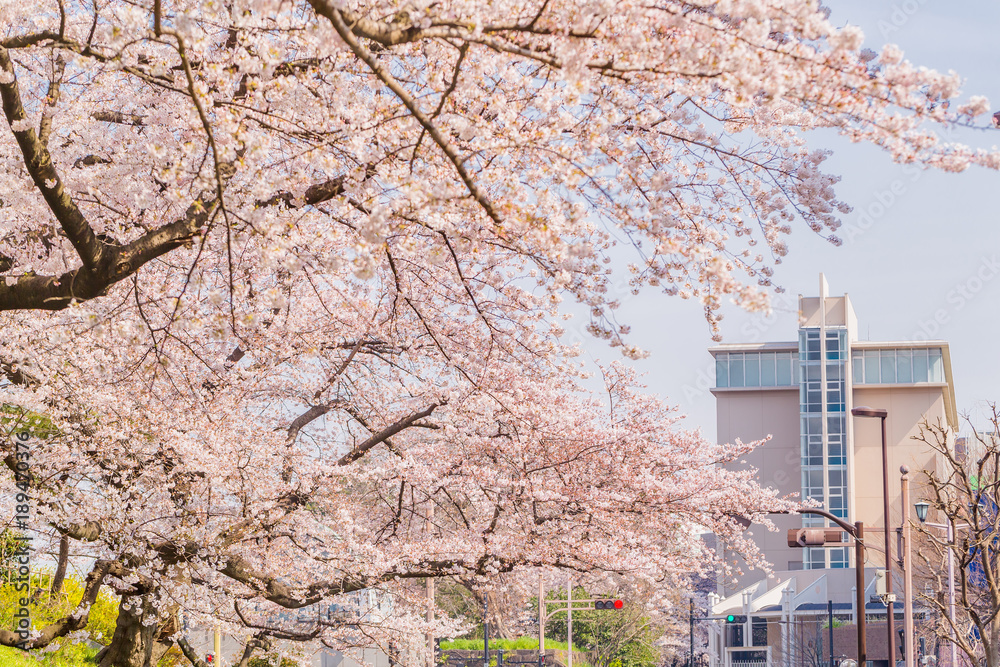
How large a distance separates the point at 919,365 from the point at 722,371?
12322mm

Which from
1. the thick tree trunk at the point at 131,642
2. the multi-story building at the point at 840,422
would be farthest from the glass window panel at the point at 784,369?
the thick tree trunk at the point at 131,642

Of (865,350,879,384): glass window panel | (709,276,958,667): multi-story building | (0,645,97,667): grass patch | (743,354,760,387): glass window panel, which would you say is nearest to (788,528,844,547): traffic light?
(0,645,97,667): grass patch

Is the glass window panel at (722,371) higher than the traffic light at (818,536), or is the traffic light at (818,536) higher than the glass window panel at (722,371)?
the glass window panel at (722,371)

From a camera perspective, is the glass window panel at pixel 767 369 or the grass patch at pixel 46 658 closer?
the grass patch at pixel 46 658

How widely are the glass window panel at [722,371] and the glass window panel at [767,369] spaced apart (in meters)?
2.30

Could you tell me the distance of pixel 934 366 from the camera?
57844 mm

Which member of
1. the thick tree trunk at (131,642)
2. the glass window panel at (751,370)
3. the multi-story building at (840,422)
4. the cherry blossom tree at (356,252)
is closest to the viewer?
the cherry blossom tree at (356,252)

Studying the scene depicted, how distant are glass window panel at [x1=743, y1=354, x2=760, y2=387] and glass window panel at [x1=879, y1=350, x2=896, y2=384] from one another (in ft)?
25.6

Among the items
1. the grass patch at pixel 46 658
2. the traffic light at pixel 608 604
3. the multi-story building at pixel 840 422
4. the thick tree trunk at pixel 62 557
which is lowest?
the grass patch at pixel 46 658

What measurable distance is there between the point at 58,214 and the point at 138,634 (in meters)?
7.62

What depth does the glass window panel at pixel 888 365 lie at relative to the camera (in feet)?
191

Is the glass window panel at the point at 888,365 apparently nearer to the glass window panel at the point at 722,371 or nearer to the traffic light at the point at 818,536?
the glass window panel at the point at 722,371

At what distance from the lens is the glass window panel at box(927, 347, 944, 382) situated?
57719 mm

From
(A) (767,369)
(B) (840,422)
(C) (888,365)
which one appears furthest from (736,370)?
(C) (888,365)
